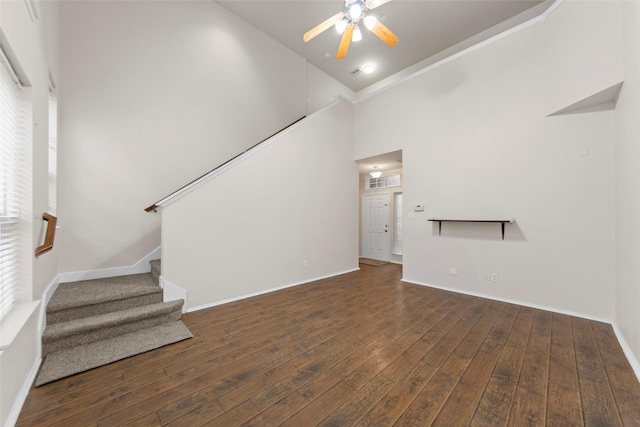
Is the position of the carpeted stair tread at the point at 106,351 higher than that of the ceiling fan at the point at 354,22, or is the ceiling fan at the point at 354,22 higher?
the ceiling fan at the point at 354,22

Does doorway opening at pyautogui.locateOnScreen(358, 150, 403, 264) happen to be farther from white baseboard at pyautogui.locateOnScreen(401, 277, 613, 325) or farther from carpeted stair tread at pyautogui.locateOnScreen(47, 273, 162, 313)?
carpeted stair tread at pyautogui.locateOnScreen(47, 273, 162, 313)

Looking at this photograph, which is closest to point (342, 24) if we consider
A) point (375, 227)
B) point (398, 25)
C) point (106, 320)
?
point (398, 25)

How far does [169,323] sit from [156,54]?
160 inches

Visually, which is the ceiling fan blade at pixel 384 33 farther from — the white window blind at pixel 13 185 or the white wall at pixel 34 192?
the white window blind at pixel 13 185

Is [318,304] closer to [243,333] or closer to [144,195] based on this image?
[243,333]

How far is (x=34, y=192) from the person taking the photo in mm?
1954

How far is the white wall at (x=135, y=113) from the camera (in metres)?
3.21

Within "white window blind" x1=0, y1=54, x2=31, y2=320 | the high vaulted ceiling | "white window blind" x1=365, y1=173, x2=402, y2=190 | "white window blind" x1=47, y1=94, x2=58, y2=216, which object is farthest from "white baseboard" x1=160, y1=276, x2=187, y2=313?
"white window blind" x1=365, y1=173, x2=402, y2=190

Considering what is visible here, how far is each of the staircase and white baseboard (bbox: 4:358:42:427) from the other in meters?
0.04

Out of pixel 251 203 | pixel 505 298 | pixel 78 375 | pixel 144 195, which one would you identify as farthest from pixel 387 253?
pixel 78 375

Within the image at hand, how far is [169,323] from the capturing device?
273 centimetres

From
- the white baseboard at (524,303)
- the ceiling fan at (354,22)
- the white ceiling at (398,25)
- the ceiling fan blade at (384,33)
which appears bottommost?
the white baseboard at (524,303)

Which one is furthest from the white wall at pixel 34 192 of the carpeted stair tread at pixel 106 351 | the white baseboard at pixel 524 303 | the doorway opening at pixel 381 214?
the doorway opening at pixel 381 214

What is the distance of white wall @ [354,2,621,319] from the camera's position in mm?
2875
